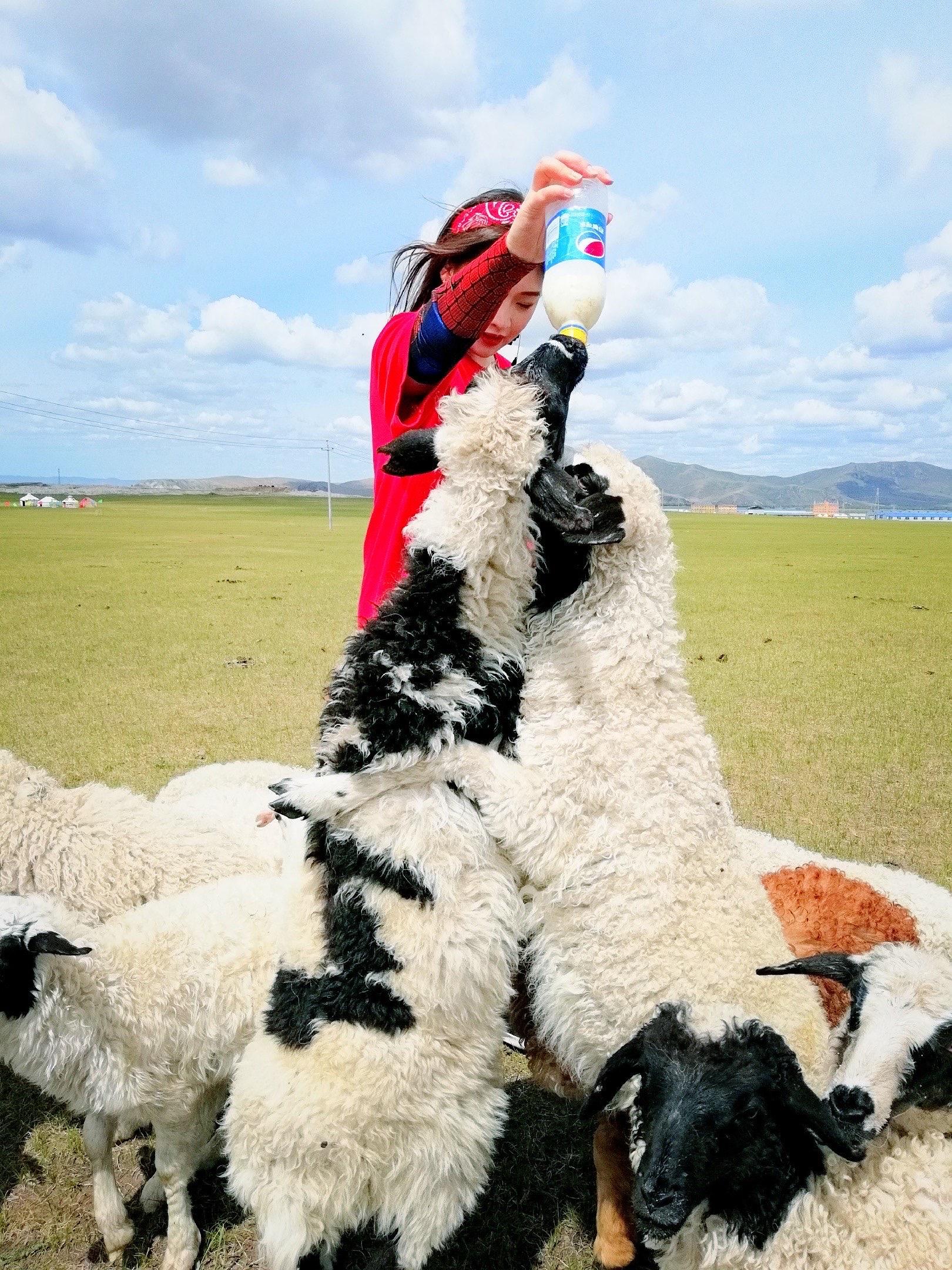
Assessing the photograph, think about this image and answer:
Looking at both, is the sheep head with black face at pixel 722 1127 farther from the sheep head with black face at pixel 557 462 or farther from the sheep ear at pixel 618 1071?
the sheep head with black face at pixel 557 462

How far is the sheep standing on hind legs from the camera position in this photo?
2.26 m

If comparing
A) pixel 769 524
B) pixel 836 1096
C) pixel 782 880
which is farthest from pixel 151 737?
pixel 769 524

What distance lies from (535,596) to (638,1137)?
1.59m

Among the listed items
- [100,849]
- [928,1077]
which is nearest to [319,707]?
[100,849]

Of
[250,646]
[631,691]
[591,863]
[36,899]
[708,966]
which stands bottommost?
[250,646]

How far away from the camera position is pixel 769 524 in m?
74.6

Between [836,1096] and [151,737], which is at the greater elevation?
[836,1096]

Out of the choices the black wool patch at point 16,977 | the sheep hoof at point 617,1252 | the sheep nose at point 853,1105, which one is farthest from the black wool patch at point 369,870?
the sheep hoof at point 617,1252

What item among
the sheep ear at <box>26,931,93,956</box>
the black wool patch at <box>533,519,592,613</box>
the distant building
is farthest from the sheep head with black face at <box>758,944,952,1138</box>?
the distant building

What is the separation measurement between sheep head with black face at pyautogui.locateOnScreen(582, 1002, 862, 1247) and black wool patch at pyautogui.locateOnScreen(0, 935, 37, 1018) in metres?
2.02

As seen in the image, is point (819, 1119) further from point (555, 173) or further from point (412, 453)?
point (555, 173)

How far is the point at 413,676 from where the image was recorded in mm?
2320

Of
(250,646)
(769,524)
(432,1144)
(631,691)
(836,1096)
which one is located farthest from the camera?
(769,524)

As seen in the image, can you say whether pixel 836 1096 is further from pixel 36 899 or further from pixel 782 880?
pixel 36 899
